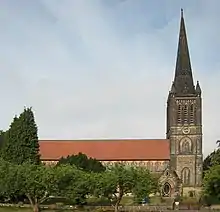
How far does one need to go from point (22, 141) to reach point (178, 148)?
4347 centimetres

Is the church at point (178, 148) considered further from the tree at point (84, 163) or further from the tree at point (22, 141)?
the tree at point (22, 141)

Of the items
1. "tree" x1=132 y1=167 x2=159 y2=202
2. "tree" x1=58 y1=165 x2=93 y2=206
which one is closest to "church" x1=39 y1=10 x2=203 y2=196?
"tree" x1=132 y1=167 x2=159 y2=202

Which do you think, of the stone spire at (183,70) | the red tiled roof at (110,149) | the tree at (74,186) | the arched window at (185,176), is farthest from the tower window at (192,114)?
the tree at (74,186)

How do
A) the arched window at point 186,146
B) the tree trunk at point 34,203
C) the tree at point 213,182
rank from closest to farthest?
the tree at point 213,182, the tree trunk at point 34,203, the arched window at point 186,146

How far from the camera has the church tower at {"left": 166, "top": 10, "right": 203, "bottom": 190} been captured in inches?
4587

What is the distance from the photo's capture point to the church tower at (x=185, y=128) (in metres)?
116

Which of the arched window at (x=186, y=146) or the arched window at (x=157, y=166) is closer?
the arched window at (x=186, y=146)

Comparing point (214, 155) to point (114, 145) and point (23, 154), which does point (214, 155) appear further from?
point (114, 145)

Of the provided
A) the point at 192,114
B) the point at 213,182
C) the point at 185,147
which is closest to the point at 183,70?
the point at 192,114

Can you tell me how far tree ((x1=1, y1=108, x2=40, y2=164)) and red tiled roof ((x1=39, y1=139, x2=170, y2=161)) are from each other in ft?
126

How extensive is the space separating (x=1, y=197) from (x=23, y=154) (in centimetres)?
1079

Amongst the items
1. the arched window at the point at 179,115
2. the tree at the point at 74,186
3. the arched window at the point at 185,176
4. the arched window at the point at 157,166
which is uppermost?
the arched window at the point at 179,115

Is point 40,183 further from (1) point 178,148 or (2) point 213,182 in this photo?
(1) point 178,148

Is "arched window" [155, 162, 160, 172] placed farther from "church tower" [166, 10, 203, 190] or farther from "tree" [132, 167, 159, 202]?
"tree" [132, 167, 159, 202]
